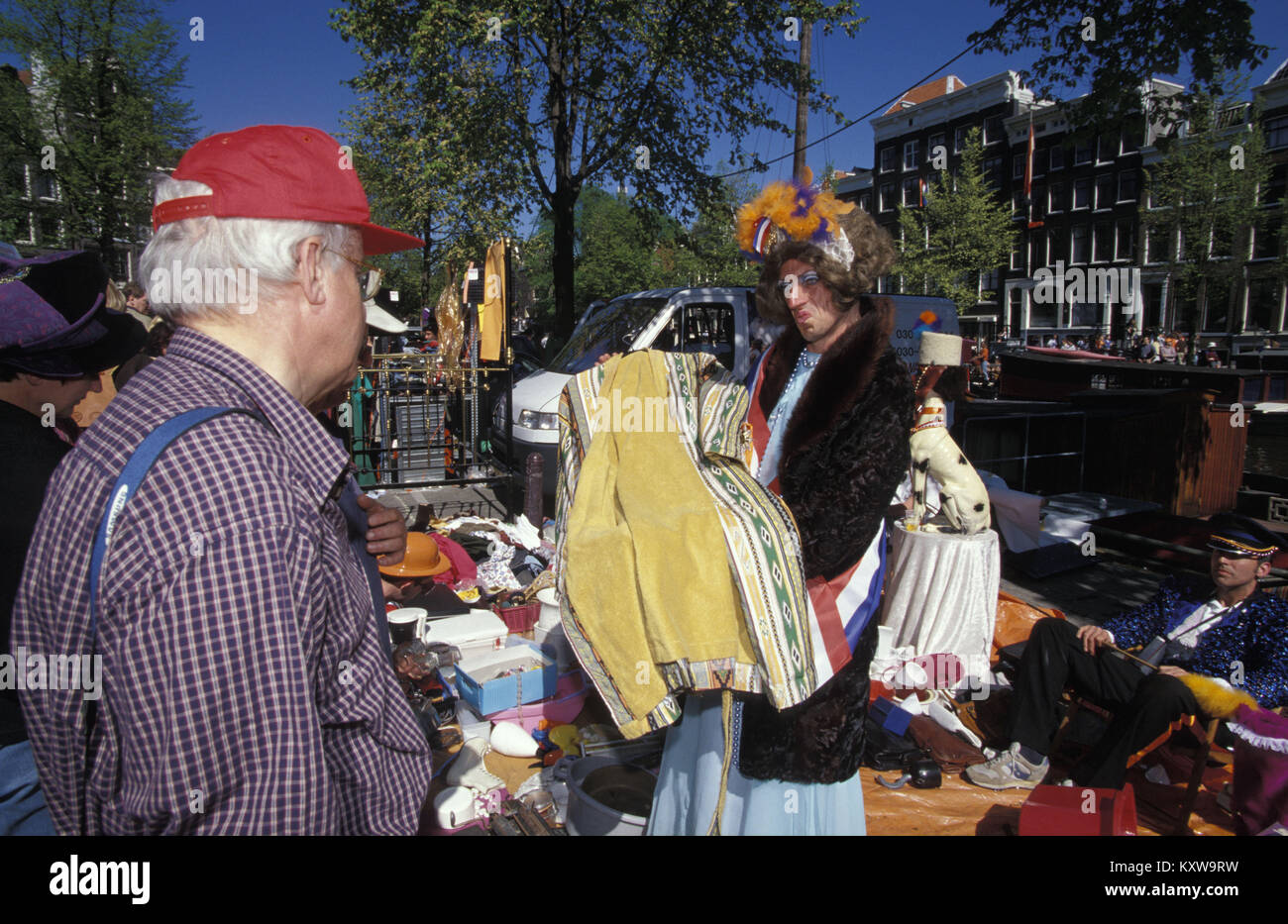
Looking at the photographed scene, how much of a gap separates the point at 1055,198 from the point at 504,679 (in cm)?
4379

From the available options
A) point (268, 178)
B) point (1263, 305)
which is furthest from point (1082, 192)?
point (268, 178)

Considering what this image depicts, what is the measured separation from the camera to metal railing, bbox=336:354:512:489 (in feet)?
27.3

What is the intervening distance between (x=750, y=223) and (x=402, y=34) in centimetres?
1274

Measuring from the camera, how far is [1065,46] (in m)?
7.29

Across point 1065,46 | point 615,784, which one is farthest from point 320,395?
point 1065,46

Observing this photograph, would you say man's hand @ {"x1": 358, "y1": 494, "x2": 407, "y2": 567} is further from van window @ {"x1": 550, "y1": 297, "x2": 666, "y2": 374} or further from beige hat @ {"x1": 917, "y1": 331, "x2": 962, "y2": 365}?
van window @ {"x1": 550, "y1": 297, "x2": 666, "y2": 374}

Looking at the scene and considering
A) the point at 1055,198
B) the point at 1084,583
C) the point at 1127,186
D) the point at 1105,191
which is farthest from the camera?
the point at 1055,198

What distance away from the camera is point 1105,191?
3659 cm

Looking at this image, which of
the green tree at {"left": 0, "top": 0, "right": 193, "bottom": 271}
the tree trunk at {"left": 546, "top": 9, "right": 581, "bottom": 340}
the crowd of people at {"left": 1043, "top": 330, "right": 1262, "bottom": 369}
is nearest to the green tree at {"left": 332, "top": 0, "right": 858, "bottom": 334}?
the tree trunk at {"left": 546, "top": 9, "right": 581, "bottom": 340}

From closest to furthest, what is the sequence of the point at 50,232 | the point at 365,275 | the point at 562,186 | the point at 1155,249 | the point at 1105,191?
the point at 365,275 < the point at 562,186 < the point at 50,232 < the point at 1155,249 < the point at 1105,191

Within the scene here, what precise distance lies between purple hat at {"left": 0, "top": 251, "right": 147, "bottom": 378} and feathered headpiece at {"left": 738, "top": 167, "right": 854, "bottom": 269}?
2.10 m

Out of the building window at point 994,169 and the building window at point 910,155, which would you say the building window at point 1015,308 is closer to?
the building window at point 994,169

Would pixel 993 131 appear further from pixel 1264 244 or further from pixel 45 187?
pixel 45 187

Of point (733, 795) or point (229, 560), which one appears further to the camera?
point (733, 795)
